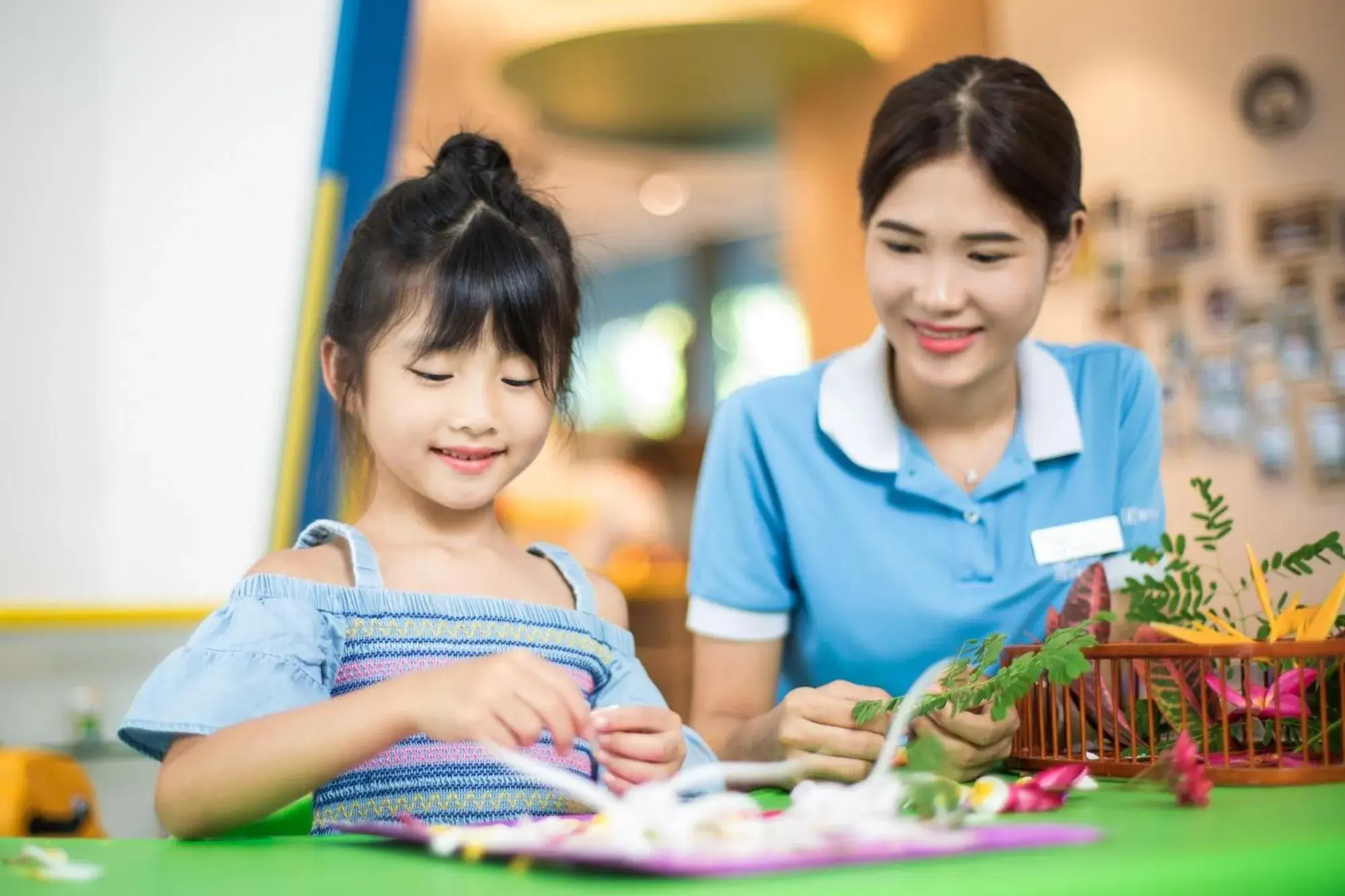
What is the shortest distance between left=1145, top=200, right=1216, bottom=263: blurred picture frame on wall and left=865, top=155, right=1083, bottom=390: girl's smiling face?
10.1ft

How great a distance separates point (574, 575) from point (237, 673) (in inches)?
16.5

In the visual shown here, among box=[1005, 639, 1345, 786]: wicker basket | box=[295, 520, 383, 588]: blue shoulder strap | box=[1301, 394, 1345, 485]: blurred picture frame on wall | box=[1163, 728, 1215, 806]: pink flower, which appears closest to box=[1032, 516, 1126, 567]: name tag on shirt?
box=[1005, 639, 1345, 786]: wicker basket

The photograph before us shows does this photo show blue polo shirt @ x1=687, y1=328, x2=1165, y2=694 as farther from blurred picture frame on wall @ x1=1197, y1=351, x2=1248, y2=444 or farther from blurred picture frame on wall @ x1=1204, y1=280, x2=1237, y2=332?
blurred picture frame on wall @ x1=1204, y1=280, x2=1237, y2=332

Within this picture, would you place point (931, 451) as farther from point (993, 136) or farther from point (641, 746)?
point (641, 746)

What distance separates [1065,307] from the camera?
15.2 ft

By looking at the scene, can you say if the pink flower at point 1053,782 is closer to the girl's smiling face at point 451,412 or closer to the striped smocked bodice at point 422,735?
the striped smocked bodice at point 422,735

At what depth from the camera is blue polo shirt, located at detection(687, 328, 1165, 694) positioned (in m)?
1.57

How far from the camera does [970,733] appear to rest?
1.11 m

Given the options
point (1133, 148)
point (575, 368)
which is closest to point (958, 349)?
point (575, 368)

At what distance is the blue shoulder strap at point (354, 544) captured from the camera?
1.11 m

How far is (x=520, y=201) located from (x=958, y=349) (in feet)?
1.67

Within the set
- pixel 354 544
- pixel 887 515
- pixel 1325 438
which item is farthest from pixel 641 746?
pixel 1325 438

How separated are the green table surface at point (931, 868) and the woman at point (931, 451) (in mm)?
634

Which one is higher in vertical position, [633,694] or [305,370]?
[305,370]
